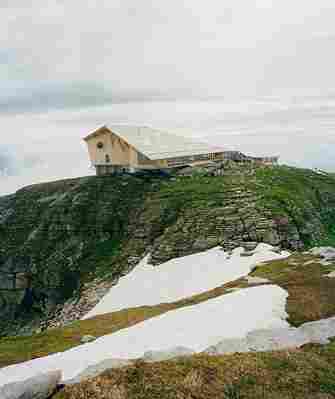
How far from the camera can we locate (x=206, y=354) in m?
20.4

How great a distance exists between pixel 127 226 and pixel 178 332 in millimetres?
43552

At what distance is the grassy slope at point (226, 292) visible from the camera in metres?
29.2

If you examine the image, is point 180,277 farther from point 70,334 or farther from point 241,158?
point 241,158

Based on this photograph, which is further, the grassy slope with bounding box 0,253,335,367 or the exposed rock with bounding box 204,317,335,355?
the grassy slope with bounding box 0,253,335,367

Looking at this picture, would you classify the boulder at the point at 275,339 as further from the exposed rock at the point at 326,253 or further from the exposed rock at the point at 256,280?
the exposed rock at the point at 326,253

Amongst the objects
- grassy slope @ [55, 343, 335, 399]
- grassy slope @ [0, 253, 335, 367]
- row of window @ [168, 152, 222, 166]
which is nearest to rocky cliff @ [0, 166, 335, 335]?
row of window @ [168, 152, 222, 166]

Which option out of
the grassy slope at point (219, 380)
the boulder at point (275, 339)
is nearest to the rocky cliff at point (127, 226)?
the boulder at point (275, 339)

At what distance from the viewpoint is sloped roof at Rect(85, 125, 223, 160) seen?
84188 mm

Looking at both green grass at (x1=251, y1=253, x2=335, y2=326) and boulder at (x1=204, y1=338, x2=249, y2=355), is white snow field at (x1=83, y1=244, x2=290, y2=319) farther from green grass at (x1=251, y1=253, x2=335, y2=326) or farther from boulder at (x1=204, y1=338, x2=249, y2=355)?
boulder at (x1=204, y1=338, x2=249, y2=355)

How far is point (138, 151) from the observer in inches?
3250

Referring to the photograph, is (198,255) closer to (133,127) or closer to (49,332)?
(49,332)

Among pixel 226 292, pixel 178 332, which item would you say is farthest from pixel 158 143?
pixel 178 332

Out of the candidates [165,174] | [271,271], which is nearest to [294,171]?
[165,174]

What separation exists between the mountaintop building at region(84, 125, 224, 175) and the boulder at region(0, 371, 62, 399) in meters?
65.0
